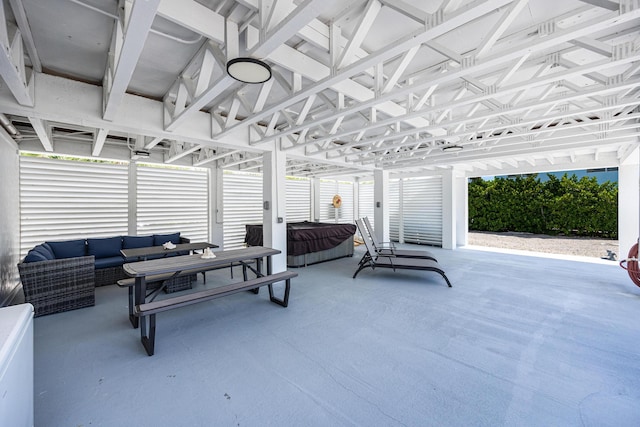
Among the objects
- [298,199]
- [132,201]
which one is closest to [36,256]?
[132,201]

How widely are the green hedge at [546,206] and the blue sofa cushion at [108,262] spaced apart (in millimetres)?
14726

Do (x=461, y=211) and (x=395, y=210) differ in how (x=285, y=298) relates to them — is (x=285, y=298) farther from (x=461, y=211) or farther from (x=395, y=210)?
(x=461, y=211)

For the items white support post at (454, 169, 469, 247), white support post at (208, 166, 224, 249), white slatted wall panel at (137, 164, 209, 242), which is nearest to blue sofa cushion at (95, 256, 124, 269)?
white slatted wall panel at (137, 164, 209, 242)

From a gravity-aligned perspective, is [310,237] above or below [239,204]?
below

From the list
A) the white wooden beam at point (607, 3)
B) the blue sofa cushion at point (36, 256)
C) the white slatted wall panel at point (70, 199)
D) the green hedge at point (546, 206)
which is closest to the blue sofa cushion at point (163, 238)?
the white slatted wall panel at point (70, 199)

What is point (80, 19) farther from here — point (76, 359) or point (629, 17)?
point (629, 17)

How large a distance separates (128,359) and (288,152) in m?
4.53

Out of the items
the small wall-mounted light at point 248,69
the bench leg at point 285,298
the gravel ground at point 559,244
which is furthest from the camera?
the gravel ground at point 559,244

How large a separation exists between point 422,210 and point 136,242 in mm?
9150

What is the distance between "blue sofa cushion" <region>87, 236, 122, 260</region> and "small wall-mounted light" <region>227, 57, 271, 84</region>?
5.36 meters

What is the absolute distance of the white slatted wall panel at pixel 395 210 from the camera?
11.0 meters

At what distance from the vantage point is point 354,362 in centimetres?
253

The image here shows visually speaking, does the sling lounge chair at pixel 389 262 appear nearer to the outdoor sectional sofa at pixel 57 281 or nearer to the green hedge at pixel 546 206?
the outdoor sectional sofa at pixel 57 281

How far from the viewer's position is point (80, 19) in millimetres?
2486
